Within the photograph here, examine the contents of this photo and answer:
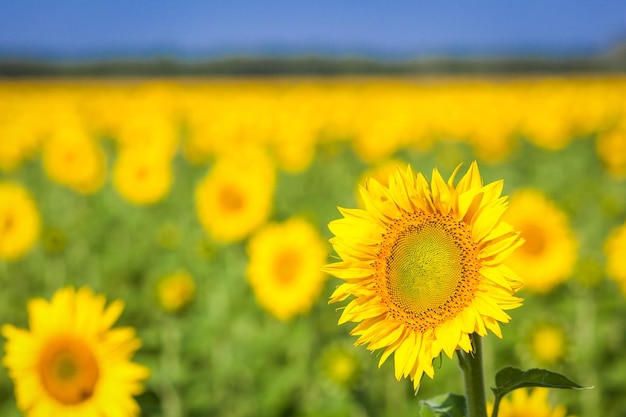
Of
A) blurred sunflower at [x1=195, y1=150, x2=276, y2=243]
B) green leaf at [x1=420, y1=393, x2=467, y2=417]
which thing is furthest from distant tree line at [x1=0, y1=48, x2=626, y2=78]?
green leaf at [x1=420, y1=393, x2=467, y2=417]

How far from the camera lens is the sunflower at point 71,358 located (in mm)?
2211

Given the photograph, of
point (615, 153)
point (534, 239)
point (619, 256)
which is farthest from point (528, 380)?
point (615, 153)

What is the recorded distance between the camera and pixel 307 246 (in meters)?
4.24

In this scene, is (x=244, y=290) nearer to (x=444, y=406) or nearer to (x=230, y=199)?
(x=230, y=199)

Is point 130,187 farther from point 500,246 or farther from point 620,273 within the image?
point 500,246

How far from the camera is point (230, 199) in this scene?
4.91 meters

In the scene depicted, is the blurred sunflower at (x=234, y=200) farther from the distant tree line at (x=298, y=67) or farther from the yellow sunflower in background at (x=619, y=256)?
the distant tree line at (x=298, y=67)

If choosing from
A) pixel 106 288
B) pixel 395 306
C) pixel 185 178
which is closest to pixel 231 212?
pixel 106 288

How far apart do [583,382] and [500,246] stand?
263 centimetres

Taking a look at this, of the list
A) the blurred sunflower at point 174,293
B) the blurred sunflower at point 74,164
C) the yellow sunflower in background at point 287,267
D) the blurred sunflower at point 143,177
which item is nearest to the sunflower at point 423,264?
the blurred sunflower at point 174,293

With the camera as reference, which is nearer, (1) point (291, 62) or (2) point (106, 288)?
(2) point (106, 288)

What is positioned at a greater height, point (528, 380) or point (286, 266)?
point (286, 266)

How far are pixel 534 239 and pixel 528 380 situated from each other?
2.79 m

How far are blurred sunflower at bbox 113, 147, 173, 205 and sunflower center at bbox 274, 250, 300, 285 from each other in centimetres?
151
